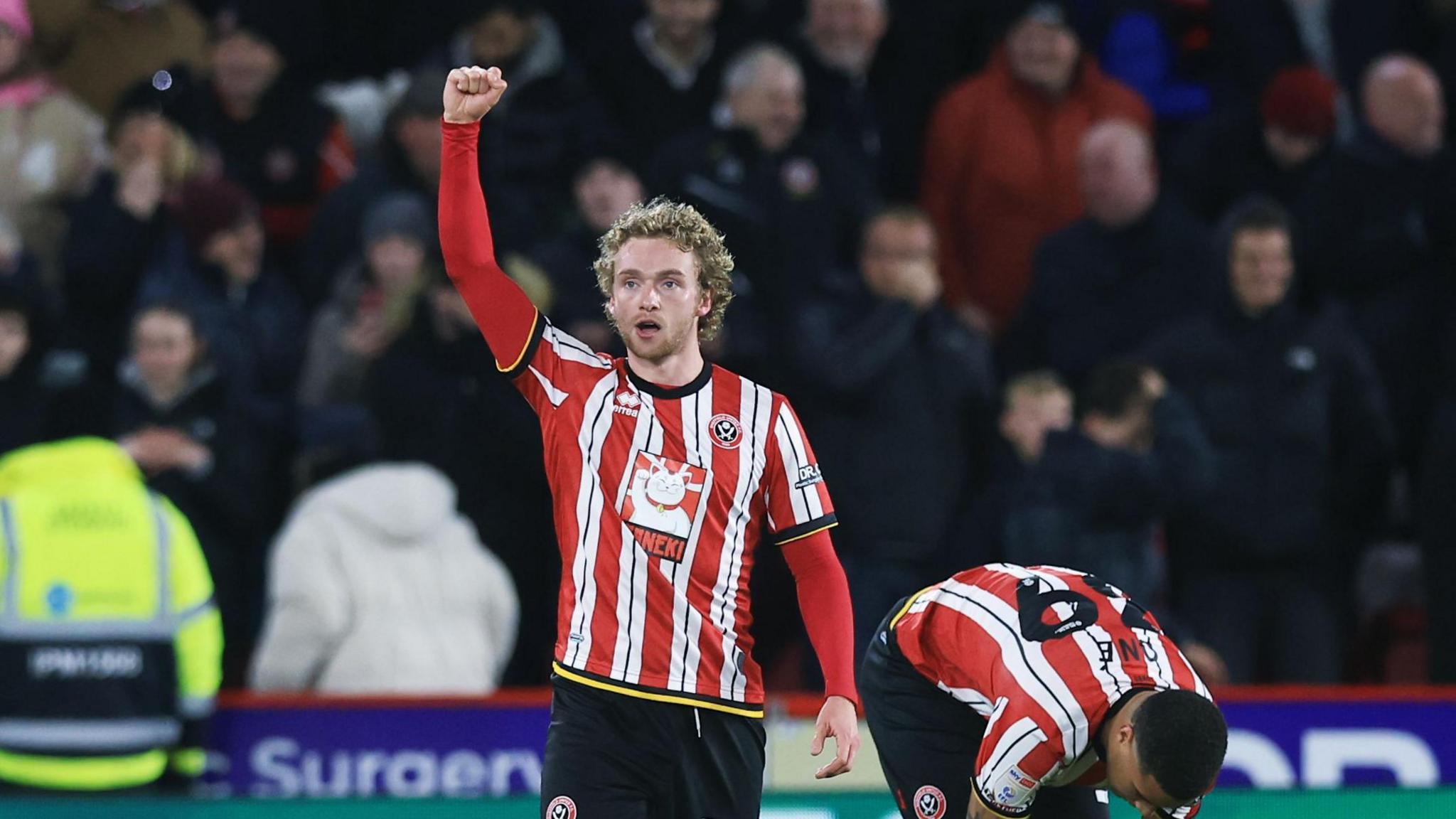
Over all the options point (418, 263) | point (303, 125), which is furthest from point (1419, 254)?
point (303, 125)

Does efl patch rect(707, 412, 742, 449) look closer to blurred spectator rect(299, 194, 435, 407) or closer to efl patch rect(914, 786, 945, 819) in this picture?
efl patch rect(914, 786, 945, 819)

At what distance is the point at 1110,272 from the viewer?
9523 millimetres

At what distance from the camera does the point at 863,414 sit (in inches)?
351

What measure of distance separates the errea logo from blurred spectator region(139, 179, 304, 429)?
4405 mm

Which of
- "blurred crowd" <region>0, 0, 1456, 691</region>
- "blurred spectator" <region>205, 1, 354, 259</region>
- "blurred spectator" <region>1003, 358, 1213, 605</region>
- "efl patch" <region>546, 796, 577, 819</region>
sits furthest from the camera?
"blurred spectator" <region>205, 1, 354, 259</region>

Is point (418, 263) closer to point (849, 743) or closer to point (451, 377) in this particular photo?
point (451, 377)

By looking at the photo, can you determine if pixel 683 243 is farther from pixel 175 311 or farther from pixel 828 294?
pixel 175 311

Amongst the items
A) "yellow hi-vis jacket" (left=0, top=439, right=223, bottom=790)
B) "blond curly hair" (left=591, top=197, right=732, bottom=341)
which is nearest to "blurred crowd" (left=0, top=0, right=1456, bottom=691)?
"yellow hi-vis jacket" (left=0, top=439, right=223, bottom=790)

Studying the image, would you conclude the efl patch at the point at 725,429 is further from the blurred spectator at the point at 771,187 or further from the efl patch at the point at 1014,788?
the blurred spectator at the point at 771,187

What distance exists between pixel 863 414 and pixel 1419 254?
2.57 m

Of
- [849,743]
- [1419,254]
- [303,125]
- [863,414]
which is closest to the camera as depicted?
[849,743]

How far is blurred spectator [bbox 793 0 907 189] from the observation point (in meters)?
10.2

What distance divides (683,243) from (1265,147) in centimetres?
551

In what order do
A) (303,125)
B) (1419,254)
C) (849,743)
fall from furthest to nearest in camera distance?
(303,125)
(1419,254)
(849,743)
